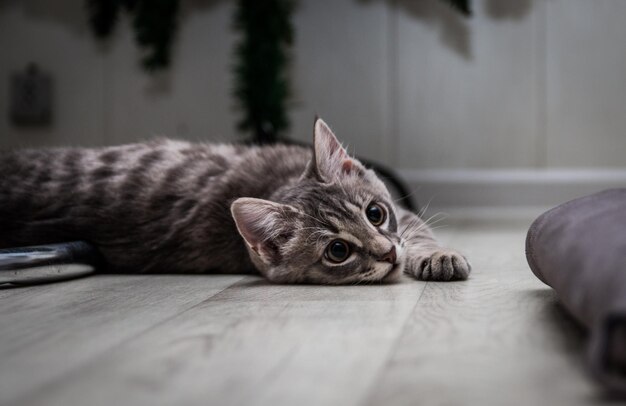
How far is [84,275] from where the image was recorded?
1810mm

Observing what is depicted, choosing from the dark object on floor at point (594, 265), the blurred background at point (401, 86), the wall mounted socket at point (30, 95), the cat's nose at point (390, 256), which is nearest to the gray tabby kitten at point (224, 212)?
the cat's nose at point (390, 256)

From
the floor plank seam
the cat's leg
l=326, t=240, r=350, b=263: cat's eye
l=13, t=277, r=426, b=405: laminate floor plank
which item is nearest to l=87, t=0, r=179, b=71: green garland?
the cat's leg

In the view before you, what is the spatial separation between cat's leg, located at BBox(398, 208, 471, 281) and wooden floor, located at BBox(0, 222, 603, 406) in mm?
45

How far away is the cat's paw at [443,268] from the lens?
5.28ft

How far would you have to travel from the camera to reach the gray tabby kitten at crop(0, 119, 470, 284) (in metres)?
1.62

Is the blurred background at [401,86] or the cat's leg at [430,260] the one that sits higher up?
the blurred background at [401,86]

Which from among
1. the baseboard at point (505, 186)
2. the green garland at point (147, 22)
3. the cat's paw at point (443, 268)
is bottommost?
the baseboard at point (505, 186)

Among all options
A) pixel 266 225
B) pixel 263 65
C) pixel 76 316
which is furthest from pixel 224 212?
pixel 263 65

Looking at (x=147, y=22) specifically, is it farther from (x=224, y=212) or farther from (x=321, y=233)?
(x=321, y=233)

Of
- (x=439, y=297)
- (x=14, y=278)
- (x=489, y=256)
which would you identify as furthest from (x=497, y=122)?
(x=14, y=278)

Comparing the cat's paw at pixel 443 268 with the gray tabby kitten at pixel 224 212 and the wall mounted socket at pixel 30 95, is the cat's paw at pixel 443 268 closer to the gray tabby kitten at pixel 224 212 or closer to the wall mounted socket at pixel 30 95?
the gray tabby kitten at pixel 224 212

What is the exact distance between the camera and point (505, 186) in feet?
10.7

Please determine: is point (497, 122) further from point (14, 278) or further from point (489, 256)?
point (14, 278)

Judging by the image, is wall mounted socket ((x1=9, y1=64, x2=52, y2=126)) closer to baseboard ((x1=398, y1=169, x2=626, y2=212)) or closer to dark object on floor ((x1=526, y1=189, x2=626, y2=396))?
baseboard ((x1=398, y1=169, x2=626, y2=212))
